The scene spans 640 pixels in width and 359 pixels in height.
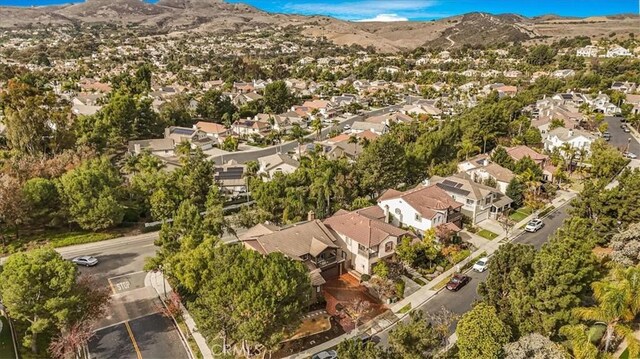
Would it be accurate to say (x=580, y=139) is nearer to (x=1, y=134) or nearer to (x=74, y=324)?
(x=74, y=324)

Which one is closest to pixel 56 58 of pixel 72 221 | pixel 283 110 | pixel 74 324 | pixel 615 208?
pixel 283 110

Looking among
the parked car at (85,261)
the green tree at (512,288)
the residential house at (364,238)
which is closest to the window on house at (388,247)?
the residential house at (364,238)

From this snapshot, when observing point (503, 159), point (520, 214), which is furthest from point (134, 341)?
point (503, 159)

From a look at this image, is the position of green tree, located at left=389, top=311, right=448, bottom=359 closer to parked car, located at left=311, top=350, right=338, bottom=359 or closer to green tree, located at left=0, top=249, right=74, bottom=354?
parked car, located at left=311, top=350, right=338, bottom=359

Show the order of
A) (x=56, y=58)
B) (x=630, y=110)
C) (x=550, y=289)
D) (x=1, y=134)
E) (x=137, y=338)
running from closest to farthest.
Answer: (x=550, y=289), (x=137, y=338), (x=1, y=134), (x=630, y=110), (x=56, y=58)

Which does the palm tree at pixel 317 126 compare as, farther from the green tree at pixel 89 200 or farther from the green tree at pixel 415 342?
the green tree at pixel 415 342

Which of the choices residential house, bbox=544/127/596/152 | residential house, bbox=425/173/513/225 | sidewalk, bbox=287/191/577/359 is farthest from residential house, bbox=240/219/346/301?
residential house, bbox=544/127/596/152

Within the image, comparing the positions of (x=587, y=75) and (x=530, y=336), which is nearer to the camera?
(x=530, y=336)

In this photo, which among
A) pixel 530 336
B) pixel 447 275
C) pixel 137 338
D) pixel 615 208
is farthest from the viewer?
pixel 615 208
